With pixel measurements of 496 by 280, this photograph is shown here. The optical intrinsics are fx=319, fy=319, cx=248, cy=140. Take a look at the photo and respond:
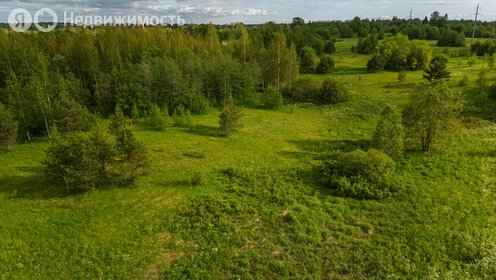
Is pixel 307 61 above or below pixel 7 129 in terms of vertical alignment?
above

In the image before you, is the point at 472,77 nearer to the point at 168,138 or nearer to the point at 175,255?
the point at 168,138

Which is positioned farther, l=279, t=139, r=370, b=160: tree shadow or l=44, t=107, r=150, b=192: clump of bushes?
l=279, t=139, r=370, b=160: tree shadow

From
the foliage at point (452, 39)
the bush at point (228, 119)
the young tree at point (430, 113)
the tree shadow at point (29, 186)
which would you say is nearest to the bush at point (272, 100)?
the bush at point (228, 119)

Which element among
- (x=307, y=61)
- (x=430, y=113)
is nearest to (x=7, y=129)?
(x=430, y=113)

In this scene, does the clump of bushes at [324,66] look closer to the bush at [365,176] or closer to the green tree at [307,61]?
the green tree at [307,61]

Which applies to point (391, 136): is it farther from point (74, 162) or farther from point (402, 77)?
point (402, 77)

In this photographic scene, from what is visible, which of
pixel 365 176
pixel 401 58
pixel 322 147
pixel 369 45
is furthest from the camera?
pixel 369 45

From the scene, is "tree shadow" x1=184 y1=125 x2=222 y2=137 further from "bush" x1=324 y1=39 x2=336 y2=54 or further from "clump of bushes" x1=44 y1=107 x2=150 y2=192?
"bush" x1=324 y1=39 x2=336 y2=54

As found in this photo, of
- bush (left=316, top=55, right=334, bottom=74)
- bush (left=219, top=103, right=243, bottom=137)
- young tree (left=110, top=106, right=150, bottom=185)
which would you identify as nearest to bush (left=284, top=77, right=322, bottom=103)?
bush (left=219, top=103, right=243, bottom=137)
